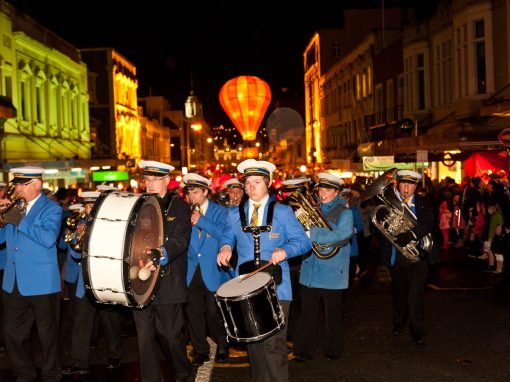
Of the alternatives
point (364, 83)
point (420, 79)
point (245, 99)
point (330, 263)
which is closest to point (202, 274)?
point (330, 263)

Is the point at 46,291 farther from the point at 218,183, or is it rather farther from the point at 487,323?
the point at 218,183

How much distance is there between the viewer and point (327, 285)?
730cm

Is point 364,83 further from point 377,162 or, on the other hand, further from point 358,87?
point 377,162

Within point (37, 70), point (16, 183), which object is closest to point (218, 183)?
point (37, 70)

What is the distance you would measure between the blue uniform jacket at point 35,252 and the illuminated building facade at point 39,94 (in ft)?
56.7

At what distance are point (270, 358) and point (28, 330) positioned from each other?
2.41 metres

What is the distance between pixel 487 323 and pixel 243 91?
18.4 m

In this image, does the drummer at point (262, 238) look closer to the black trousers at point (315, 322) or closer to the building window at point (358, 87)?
the black trousers at point (315, 322)

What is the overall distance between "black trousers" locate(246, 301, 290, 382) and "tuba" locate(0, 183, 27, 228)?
2419mm

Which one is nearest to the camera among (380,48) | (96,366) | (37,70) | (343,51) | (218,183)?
(96,366)

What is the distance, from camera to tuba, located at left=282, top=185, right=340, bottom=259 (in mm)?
7070

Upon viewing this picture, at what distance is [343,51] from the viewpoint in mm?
57688

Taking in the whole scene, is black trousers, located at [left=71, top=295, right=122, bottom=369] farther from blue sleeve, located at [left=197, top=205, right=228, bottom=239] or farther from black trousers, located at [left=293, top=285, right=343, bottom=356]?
black trousers, located at [left=293, top=285, right=343, bottom=356]

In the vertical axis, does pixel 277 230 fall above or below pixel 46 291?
above
